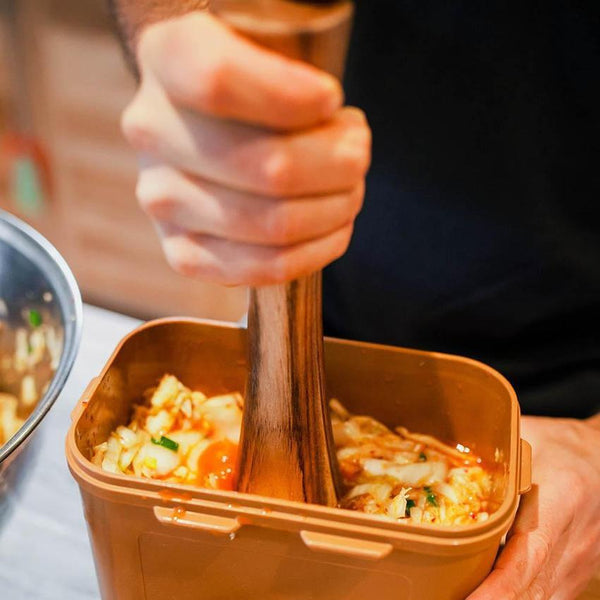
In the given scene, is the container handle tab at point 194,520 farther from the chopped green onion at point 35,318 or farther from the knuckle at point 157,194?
the chopped green onion at point 35,318

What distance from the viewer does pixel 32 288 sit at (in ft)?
2.64

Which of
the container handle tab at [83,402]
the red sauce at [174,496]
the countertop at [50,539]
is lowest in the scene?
the countertop at [50,539]

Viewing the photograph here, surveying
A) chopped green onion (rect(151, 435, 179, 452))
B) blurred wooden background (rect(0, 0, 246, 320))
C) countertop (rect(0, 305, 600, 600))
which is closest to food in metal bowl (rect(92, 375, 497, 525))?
chopped green onion (rect(151, 435, 179, 452))

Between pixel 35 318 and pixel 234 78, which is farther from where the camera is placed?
pixel 35 318

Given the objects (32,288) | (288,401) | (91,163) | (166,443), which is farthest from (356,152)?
(91,163)

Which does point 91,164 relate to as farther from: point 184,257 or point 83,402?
point 184,257

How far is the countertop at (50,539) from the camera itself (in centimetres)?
68

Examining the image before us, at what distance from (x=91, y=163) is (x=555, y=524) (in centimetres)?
161

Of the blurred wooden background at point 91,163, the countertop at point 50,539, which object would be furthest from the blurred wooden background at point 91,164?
the countertop at point 50,539

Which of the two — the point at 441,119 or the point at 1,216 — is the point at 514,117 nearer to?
the point at 441,119

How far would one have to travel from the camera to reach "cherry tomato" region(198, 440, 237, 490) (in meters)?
0.64

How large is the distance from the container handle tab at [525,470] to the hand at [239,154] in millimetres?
260

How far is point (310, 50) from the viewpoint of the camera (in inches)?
14.2

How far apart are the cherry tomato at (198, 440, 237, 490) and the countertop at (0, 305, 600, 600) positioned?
17 cm
